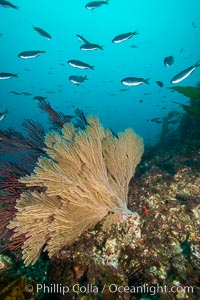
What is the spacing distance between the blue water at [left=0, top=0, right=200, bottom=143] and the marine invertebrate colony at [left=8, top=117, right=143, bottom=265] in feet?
285

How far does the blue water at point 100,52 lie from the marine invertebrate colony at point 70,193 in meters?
87.0

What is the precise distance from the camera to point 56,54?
10850 centimetres

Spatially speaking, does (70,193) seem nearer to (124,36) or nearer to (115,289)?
A: (115,289)

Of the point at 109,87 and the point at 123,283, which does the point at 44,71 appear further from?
the point at 123,283

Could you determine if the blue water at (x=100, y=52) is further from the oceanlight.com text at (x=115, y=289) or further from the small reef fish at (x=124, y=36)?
the oceanlight.com text at (x=115, y=289)

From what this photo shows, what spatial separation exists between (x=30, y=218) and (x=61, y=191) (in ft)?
1.99

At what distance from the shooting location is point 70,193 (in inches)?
148

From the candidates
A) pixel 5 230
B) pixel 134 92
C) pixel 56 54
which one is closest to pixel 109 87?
pixel 134 92

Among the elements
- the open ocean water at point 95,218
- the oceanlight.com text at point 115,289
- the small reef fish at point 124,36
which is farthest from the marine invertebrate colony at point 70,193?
the small reef fish at point 124,36

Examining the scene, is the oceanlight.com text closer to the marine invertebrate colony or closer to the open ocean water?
the open ocean water

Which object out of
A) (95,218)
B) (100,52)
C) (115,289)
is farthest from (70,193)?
(100,52)

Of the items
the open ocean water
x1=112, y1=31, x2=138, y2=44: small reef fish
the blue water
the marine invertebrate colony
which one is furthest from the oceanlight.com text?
the blue water

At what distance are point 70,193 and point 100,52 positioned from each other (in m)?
117

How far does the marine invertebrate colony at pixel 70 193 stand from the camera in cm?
360
